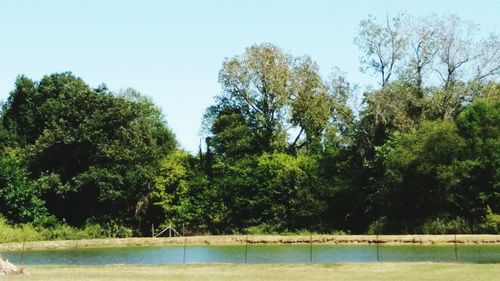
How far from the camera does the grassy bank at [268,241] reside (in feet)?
163

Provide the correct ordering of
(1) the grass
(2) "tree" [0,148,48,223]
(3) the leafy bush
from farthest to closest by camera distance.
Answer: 1. (2) "tree" [0,148,48,223]
2. (3) the leafy bush
3. (1) the grass

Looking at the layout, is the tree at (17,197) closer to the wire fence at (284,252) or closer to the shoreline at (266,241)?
the shoreline at (266,241)

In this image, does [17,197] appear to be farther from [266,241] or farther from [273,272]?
[273,272]

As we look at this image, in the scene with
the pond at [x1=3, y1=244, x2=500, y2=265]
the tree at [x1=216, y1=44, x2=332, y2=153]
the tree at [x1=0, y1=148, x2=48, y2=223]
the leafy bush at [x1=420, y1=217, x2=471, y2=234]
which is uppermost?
the tree at [x1=216, y1=44, x2=332, y2=153]

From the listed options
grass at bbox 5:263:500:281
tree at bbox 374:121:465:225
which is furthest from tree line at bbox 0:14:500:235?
grass at bbox 5:263:500:281

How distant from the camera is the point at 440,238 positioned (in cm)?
5069

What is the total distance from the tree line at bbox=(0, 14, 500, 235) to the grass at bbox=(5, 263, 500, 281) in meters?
25.1

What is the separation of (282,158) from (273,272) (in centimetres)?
3675

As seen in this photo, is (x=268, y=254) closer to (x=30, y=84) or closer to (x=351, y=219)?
(x=351, y=219)

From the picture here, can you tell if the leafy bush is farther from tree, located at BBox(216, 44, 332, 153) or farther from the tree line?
tree, located at BBox(216, 44, 332, 153)

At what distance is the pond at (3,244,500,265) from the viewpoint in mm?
→ 39047

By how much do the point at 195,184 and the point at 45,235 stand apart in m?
Result: 15.2

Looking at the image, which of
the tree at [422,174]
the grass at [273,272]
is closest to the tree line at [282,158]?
the tree at [422,174]

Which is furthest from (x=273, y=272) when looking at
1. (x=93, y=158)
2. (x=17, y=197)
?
(x=17, y=197)
